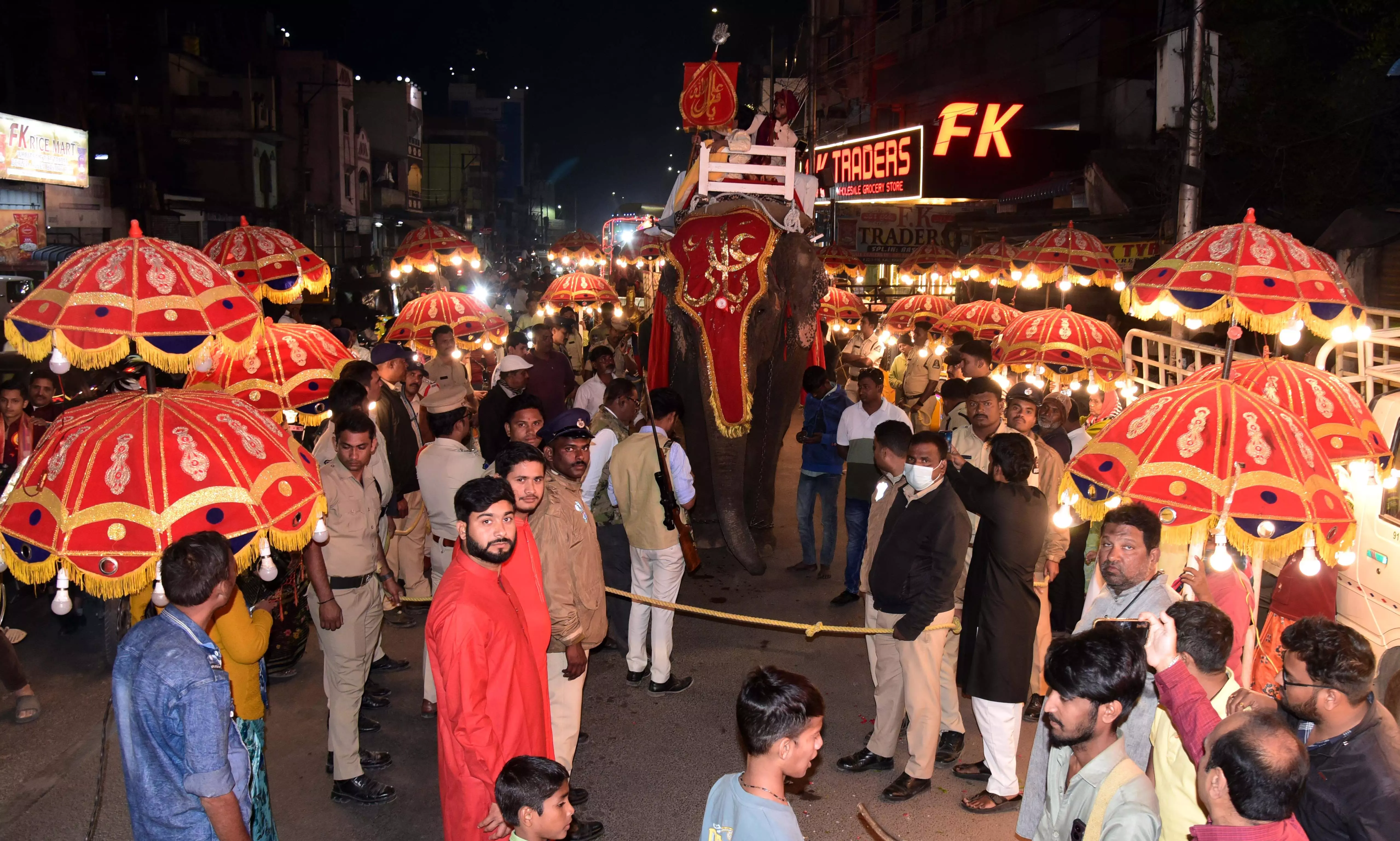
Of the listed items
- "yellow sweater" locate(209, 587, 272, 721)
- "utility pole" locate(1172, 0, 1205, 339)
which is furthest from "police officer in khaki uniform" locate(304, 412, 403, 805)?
"utility pole" locate(1172, 0, 1205, 339)

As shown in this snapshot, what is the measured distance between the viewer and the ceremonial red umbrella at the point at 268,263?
23.6 ft

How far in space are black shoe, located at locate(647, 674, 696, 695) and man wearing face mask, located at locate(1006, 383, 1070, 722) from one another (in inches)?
83.7

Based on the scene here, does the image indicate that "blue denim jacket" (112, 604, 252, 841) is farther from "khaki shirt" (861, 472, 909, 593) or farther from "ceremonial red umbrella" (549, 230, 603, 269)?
"ceremonial red umbrella" (549, 230, 603, 269)

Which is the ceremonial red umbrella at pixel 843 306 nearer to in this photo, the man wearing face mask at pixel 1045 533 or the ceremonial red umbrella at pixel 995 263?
the ceremonial red umbrella at pixel 995 263

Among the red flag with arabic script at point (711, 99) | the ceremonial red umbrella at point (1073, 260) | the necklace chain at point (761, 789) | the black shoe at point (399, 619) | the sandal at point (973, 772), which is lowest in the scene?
the sandal at point (973, 772)

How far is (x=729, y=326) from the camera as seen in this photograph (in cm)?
838

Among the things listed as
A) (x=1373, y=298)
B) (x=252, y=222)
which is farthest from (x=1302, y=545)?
(x=252, y=222)

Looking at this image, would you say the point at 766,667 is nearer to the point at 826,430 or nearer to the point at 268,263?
the point at 826,430

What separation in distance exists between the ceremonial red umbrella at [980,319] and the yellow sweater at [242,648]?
7.86m

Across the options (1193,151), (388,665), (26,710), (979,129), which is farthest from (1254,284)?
(979,129)

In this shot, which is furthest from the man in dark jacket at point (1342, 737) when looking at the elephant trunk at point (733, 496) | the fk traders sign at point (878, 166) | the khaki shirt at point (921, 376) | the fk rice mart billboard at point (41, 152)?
the fk rice mart billboard at point (41, 152)

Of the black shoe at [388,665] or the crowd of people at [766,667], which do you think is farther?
the black shoe at [388,665]

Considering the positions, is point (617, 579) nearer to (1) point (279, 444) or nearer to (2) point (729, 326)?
(2) point (729, 326)

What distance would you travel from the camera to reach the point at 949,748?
5.55m
